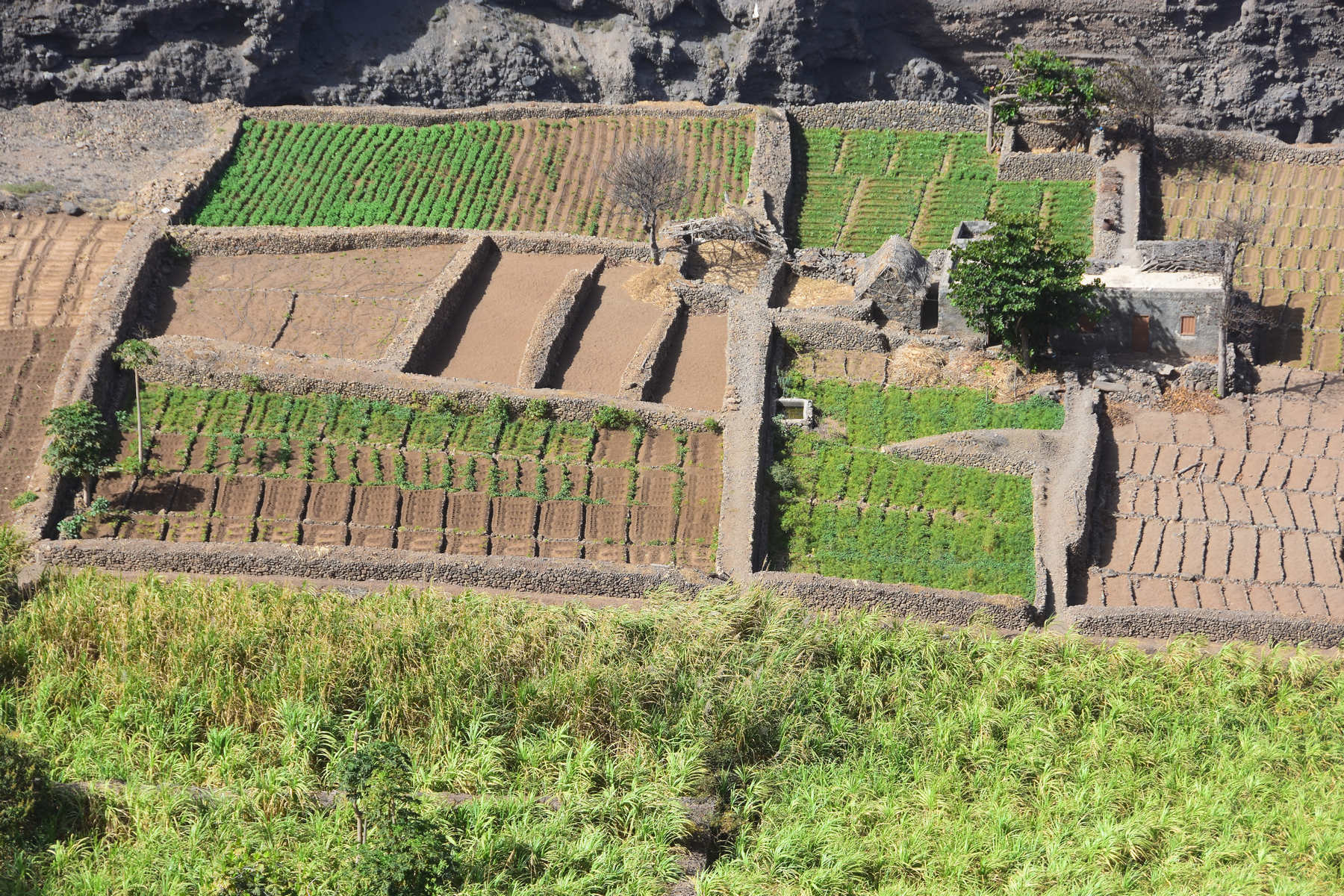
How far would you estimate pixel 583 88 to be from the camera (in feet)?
186

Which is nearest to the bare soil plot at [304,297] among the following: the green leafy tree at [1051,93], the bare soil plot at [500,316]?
the bare soil plot at [500,316]

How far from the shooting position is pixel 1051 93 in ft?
157

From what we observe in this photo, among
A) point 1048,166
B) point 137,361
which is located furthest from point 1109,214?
point 137,361

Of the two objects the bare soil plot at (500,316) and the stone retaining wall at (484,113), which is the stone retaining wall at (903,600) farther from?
the stone retaining wall at (484,113)

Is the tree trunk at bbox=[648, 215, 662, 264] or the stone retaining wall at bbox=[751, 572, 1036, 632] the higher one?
the tree trunk at bbox=[648, 215, 662, 264]

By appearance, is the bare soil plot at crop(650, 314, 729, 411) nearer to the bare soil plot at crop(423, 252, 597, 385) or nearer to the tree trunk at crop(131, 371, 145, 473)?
the bare soil plot at crop(423, 252, 597, 385)

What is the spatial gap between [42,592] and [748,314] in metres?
20.1

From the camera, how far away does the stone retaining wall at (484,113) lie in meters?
49.0

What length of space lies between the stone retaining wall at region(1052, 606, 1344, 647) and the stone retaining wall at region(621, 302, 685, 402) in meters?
12.9

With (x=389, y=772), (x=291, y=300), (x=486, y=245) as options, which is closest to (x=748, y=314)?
(x=486, y=245)

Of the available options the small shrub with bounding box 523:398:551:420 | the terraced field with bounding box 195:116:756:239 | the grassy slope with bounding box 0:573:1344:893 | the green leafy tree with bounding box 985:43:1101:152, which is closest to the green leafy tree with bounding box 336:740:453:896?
the grassy slope with bounding box 0:573:1344:893

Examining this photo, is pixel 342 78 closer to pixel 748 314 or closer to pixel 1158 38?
pixel 748 314

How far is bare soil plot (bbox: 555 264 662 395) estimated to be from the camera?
38.6m

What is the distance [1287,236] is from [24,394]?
38332 millimetres
